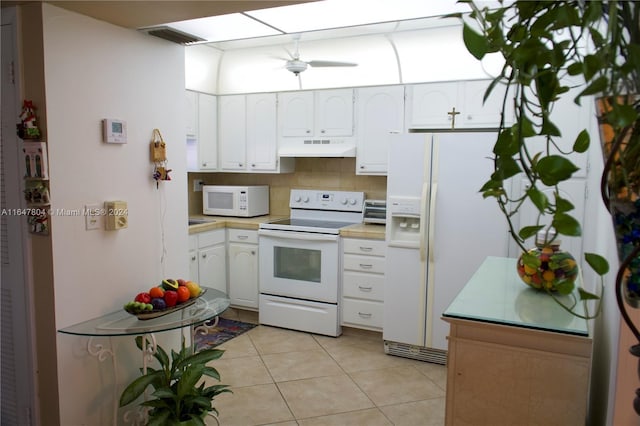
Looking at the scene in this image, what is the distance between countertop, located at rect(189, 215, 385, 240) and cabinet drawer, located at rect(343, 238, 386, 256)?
42 mm

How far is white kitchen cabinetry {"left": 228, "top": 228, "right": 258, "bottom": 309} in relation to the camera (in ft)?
15.3

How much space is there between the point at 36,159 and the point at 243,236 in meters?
2.71

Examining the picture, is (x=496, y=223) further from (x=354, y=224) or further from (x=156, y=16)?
(x=156, y=16)

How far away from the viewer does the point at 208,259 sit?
180 inches

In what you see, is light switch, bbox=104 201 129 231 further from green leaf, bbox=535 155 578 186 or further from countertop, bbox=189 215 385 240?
green leaf, bbox=535 155 578 186

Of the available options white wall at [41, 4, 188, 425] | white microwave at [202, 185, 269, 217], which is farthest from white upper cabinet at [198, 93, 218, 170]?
white wall at [41, 4, 188, 425]

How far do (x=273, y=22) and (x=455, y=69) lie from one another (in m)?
2.30

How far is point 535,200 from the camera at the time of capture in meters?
0.66

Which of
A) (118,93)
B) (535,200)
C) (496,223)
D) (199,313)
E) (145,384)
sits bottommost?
(145,384)

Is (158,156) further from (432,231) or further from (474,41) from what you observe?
(474,41)

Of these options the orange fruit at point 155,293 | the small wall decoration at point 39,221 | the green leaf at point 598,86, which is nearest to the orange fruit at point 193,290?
the orange fruit at point 155,293

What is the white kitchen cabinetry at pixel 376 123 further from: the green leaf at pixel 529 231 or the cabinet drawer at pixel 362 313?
the green leaf at pixel 529 231

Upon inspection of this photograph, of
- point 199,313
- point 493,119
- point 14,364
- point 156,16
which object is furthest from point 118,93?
point 493,119

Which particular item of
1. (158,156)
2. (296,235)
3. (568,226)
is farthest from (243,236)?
(568,226)
